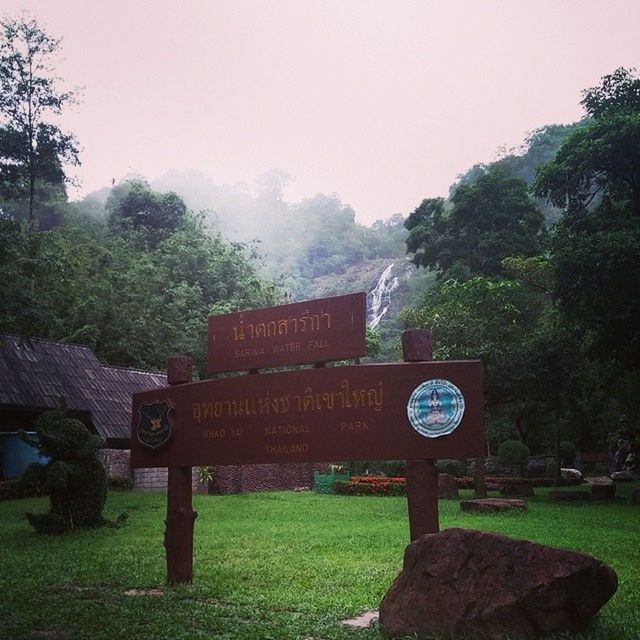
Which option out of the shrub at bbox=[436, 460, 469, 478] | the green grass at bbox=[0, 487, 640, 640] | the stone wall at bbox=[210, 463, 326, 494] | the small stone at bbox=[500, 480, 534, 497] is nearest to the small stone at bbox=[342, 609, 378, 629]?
the green grass at bbox=[0, 487, 640, 640]

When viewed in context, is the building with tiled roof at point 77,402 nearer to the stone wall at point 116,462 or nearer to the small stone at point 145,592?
the stone wall at point 116,462

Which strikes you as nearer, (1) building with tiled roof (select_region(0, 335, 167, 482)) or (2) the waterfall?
(1) building with tiled roof (select_region(0, 335, 167, 482))

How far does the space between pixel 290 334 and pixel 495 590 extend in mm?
3459

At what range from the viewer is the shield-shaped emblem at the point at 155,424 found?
818 centimetres

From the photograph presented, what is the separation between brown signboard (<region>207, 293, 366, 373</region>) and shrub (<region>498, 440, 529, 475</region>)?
2412 centimetres

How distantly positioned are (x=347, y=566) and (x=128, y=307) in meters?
25.1

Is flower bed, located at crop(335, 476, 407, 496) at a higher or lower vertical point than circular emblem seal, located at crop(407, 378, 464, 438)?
lower

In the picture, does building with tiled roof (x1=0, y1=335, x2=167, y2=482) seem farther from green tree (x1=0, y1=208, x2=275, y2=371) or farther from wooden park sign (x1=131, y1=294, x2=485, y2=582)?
wooden park sign (x1=131, y1=294, x2=485, y2=582)

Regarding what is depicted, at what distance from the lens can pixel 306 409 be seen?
7.29m

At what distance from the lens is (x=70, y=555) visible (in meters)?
10.7

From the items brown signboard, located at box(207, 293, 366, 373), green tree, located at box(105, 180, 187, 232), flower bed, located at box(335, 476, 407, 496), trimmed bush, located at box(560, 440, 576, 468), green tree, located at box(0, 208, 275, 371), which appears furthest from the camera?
green tree, located at box(105, 180, 187, 232)

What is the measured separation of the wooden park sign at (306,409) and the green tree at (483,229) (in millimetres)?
34903

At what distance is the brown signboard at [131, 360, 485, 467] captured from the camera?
6.54 metres

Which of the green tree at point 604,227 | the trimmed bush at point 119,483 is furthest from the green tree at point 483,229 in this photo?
the trimmed bush at point 119,483
